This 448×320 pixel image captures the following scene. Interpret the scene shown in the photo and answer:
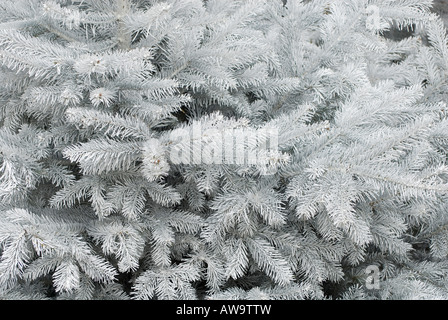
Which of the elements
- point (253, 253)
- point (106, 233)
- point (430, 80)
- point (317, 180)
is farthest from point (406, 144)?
point (106, 233)

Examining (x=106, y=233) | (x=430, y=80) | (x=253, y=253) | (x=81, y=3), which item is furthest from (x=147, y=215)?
(x=430, y=80)

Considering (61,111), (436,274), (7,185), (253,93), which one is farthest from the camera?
(253,93)

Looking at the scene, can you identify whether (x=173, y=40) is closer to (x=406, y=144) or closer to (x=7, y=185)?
(x=7, y=185)

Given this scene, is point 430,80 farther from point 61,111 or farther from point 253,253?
point 61,111

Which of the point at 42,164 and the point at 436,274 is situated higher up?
the point at 42,164

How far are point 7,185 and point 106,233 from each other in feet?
0.95

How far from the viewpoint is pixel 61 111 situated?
1205 mm

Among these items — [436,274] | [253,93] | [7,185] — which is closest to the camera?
[7,185]

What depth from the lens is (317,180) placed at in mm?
1139

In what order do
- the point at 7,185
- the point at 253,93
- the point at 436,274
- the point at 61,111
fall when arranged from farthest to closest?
1. the point at 253,93
2. the point at 436,274
3. the point at 61,111
4. the point at 7,185

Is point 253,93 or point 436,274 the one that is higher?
point 253,93

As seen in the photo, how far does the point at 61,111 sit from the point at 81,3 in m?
0.34

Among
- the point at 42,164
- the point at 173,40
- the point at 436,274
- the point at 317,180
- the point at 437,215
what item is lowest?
the point at 436,274
